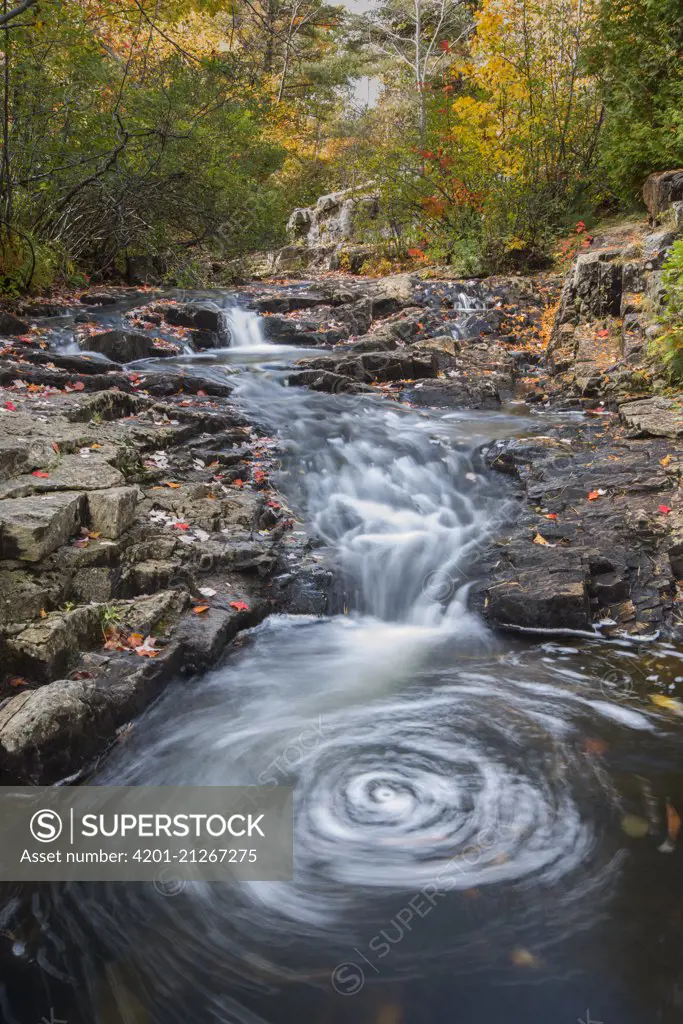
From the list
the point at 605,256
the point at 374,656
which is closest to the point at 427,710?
the point at 374,656

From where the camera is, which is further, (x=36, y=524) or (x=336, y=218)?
(x=336, y=218)

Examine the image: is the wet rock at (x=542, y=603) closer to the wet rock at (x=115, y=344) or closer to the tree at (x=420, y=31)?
the wet rock at (x=115, y=344)

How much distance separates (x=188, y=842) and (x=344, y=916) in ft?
2.76

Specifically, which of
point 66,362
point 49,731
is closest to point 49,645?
point 49,731

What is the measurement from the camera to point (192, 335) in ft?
38.1

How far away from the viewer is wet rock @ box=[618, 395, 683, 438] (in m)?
6.70

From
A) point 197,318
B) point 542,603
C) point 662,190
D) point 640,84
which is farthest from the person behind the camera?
point 197,318

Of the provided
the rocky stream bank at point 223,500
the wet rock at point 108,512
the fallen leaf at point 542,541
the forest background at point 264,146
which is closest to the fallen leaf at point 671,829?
the rocky stream bank at point 223,500

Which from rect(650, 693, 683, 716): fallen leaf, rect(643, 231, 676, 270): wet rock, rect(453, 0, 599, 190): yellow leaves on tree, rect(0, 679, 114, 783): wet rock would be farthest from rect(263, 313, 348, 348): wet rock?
rect(0, 679, 114, 783): wet rock

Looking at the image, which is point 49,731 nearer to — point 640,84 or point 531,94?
point 640,84

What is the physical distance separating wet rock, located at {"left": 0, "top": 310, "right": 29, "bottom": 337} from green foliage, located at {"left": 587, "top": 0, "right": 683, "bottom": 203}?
9.79 metres

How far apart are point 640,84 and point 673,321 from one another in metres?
5.70

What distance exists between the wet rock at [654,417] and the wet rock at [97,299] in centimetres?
950

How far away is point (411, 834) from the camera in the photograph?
321cm
